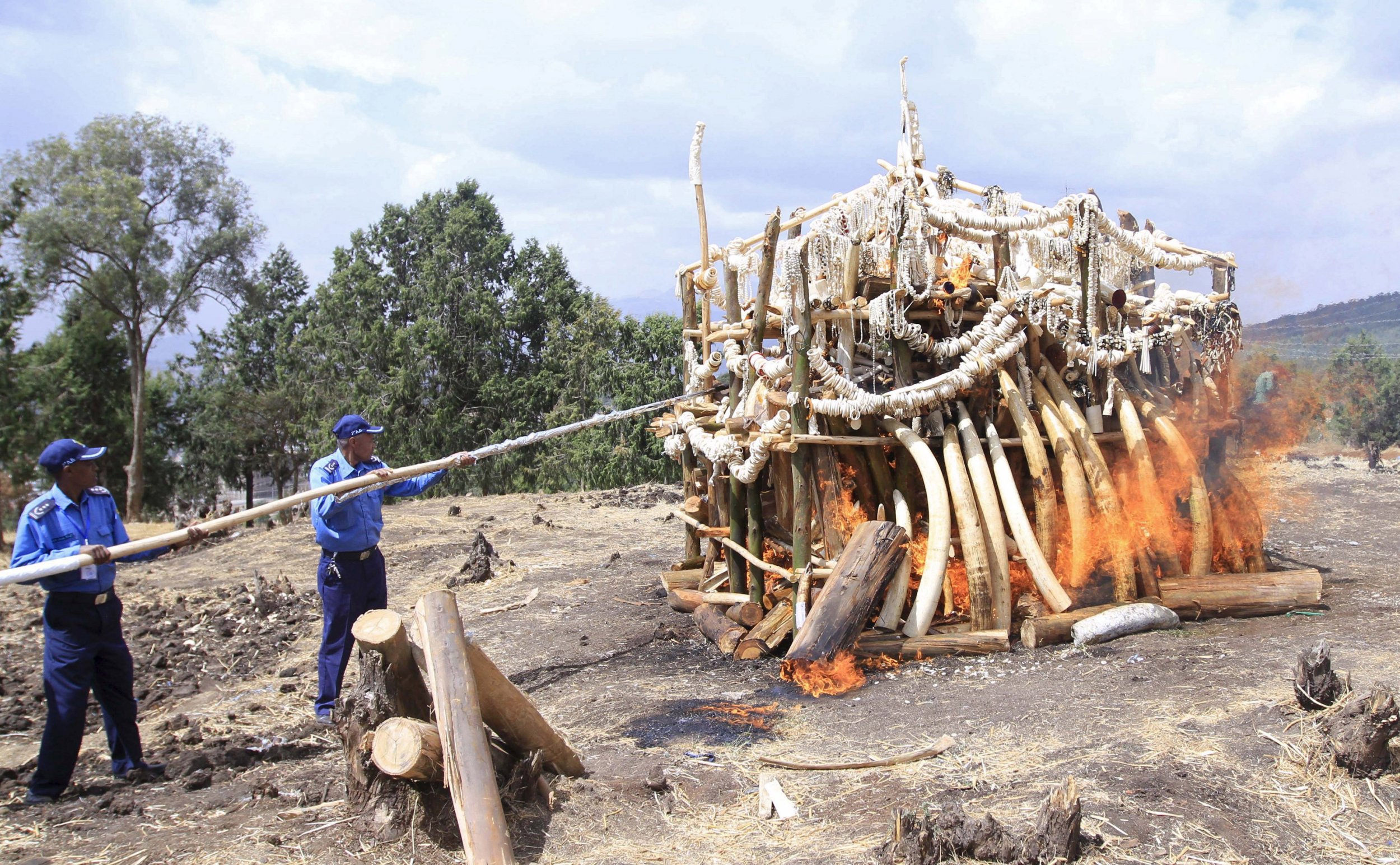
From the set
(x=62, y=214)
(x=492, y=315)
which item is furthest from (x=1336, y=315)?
(x=62, y=214)

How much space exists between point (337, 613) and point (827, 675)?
131 inches

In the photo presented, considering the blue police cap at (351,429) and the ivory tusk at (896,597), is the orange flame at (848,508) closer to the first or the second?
the ivory tusk at (896,597)

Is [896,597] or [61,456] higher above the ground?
[61,456]

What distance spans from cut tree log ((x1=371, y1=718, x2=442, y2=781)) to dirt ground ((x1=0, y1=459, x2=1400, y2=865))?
42cm

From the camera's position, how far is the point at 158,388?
105 ft

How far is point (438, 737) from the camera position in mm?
4172

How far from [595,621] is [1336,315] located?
3173 cm

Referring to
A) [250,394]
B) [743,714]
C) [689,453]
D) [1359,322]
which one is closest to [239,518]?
[743,714]

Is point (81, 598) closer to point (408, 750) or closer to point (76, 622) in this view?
point (76, 622)

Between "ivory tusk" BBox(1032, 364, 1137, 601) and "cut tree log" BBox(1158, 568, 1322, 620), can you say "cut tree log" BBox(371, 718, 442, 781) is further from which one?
"cut tree log" BBox(1158, 568, 1322, 620)

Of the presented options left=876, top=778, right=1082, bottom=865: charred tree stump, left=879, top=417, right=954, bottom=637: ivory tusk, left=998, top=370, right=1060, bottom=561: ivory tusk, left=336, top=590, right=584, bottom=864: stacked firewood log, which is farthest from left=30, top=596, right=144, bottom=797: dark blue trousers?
left=998, top=370, right=1060, bottom=561: ivory tusk

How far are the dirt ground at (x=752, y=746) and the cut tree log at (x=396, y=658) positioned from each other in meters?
0.60

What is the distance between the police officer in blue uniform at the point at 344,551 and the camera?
19.3ft

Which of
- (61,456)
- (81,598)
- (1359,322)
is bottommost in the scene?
(81,598)
